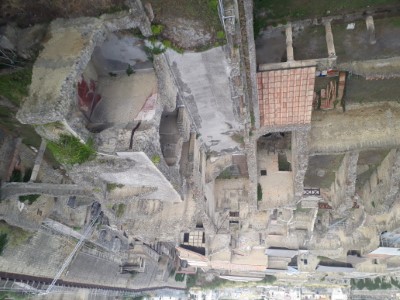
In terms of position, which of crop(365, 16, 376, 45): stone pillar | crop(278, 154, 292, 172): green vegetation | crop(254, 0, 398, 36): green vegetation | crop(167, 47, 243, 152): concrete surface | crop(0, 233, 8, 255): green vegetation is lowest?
crop(0, 233, 8, 255): green vegetation

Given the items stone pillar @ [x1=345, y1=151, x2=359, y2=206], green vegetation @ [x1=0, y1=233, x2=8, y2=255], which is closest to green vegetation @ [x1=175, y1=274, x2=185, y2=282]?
green vegetation @ [x1=0, y1=233, x2=8, y2=255]

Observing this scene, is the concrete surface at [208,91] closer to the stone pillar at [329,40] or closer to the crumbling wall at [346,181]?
the stone pillar at [329,40]

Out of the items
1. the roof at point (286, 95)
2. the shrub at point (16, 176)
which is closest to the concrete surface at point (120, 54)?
the roof at point (286, 95)

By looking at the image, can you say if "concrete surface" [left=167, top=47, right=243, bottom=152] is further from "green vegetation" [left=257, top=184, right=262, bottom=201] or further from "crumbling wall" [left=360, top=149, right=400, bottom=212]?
"crumbling wall" [left=360, top=149, right=400, bottom=212]

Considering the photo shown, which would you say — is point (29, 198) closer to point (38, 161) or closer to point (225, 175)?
point (38, 161)

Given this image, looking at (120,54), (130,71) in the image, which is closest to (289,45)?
(130,71)

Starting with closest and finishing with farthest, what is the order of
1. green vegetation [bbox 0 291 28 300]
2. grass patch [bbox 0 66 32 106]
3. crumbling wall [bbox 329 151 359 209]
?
grass patch [bbox 0 66 32 106] < crumbling wall [bbox 329 151 359 209] < green vegetation [bbox 0 291 28 300]
